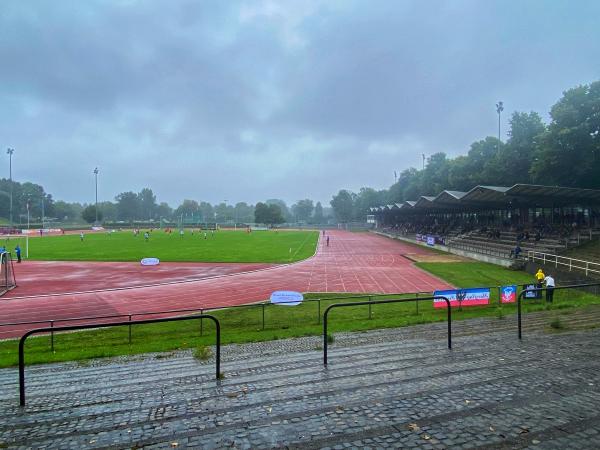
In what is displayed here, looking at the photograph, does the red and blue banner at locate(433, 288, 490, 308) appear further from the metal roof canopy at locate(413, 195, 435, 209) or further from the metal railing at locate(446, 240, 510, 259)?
the metal roof canopy at locate(413, 195, 435, 209)

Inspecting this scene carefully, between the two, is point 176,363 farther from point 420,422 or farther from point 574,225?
point 574,225

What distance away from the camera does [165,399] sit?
595cm

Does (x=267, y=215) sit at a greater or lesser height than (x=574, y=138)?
lesser

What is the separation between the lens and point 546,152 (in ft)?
126

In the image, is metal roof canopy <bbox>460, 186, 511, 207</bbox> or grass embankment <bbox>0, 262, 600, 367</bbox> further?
metal roof canopy <bbox>460, 186, 511, 207</bbox>

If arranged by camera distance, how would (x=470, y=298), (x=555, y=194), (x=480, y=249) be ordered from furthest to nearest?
(x=480, y=249) < (x=555, y=194) < (x=470, y=298)

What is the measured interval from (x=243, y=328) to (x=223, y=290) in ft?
31.6

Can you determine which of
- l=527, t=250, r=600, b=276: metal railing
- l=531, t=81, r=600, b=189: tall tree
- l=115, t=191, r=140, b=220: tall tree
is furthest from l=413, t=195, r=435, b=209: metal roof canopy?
l=115, t=191, r=140, b=220: tall tree

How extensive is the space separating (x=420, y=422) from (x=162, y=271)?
29.7m

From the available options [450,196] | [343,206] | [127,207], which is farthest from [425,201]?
[127,207]

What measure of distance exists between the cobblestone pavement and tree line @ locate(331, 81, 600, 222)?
1364 inches

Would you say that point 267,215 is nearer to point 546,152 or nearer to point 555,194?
point 546,152

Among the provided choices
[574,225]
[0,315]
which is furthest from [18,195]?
[574,225]

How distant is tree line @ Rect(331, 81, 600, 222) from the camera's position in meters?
36.4
